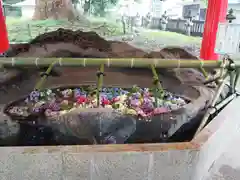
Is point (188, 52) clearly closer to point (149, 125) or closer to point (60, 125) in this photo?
point (149, 125)

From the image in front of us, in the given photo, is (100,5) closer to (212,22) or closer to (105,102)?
(105,102)

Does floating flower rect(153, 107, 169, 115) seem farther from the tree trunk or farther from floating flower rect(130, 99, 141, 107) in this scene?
the tree trunk

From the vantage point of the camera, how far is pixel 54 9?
5.19ft

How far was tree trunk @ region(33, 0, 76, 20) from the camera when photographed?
1571 mm

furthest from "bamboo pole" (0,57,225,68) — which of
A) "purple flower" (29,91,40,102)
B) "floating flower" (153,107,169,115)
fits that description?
"floating flower" (153,107,169,115)

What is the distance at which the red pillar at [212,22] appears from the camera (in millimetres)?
1683

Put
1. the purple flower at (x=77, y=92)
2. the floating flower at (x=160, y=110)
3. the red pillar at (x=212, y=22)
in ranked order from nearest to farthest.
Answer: the floating flower at (x=160, y=110)
the purple flower at (x=77, y=92)
the red pillar at (x=212, y=22)

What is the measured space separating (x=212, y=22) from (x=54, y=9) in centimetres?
116

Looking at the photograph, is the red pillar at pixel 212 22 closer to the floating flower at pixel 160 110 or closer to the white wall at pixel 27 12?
the floating flower at pixel 160 110

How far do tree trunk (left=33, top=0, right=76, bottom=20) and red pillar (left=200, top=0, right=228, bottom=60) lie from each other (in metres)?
1.01

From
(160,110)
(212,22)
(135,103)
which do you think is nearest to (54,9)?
(135,103)

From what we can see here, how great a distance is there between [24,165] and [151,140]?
0.56 meters

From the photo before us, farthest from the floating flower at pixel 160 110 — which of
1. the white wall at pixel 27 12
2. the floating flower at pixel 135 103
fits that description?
the white wall at pixel 27 12

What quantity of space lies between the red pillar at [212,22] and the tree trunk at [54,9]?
1.01 meters
